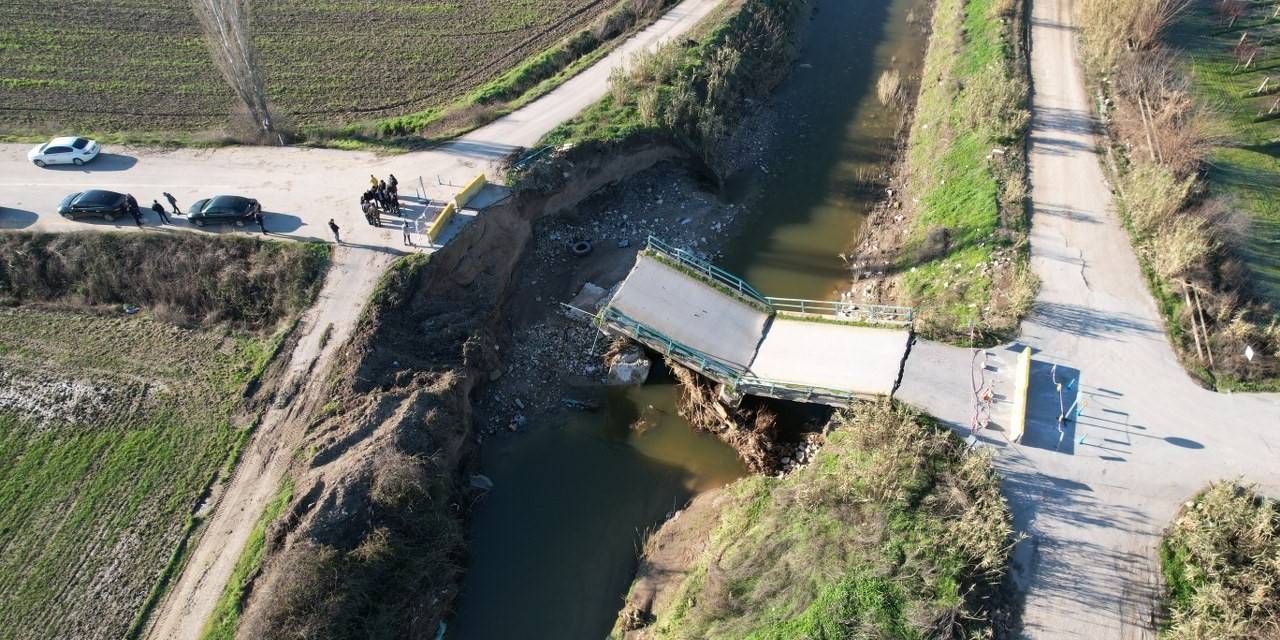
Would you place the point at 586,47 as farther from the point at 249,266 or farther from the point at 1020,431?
the point at 1020,431

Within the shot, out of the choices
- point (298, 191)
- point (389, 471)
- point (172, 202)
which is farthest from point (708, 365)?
point (172, 202)

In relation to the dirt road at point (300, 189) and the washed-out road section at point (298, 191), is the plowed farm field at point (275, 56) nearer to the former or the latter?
the washed-out road section at point (298, 191)

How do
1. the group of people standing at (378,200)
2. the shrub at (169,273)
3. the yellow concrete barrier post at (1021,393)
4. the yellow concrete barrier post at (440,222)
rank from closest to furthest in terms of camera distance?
the yellow concrete barrier post at (1021,393) → the shrub at (169,273) → the yellow concrete barrier post at (440,222) → the group of people standing at (378,200)

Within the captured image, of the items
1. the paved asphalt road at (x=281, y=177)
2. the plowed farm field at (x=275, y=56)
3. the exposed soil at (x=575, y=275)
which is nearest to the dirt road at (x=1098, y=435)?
the exposed soil at (x=575, y=275)

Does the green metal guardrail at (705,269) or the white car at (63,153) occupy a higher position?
the white car at (63,153)

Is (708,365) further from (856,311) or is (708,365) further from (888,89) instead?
(888,89)

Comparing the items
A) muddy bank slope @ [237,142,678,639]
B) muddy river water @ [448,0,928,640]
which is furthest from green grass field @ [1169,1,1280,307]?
muddy bank slope @ [237,142,678,639]

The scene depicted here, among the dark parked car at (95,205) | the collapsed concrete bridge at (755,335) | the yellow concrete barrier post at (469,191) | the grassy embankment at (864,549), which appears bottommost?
the grassy embankment at (864,549)
